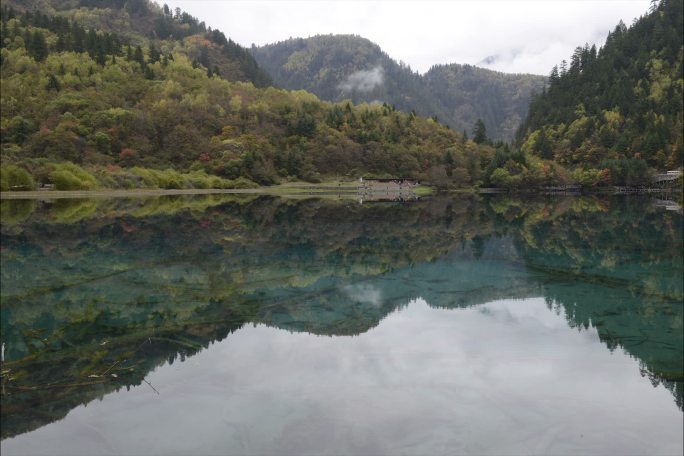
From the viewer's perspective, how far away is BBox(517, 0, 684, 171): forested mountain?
358 ft

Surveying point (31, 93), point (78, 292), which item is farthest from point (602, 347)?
point (31, 93)

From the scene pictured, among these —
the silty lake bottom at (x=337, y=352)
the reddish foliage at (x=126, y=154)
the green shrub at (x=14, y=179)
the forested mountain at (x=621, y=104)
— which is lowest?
the silty lake bottom at (x=337, y=352)

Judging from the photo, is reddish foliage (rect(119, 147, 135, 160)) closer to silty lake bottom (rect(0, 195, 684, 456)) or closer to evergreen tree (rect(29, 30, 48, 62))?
evergreen tree (rect(29, 30, 48, 62))

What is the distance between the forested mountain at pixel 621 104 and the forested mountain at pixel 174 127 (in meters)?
22.5

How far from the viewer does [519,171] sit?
9838 cm

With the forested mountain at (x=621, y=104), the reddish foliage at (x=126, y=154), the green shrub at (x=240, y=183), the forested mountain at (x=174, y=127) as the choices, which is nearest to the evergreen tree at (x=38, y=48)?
the forested mountain at (x=174, y=127)

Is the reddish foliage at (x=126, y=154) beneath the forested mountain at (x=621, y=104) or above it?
beneath

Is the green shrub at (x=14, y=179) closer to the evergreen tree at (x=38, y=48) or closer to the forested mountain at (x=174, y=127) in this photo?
the forested mountain at (x=174, y=127)

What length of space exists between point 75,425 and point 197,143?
98.8 m

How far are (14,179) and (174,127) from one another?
50.6m

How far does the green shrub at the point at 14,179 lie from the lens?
55219 mm

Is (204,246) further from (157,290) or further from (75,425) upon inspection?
(75,425)

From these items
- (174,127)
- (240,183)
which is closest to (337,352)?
(240,183)

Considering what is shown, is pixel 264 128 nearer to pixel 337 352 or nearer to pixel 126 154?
pixel 126 154
